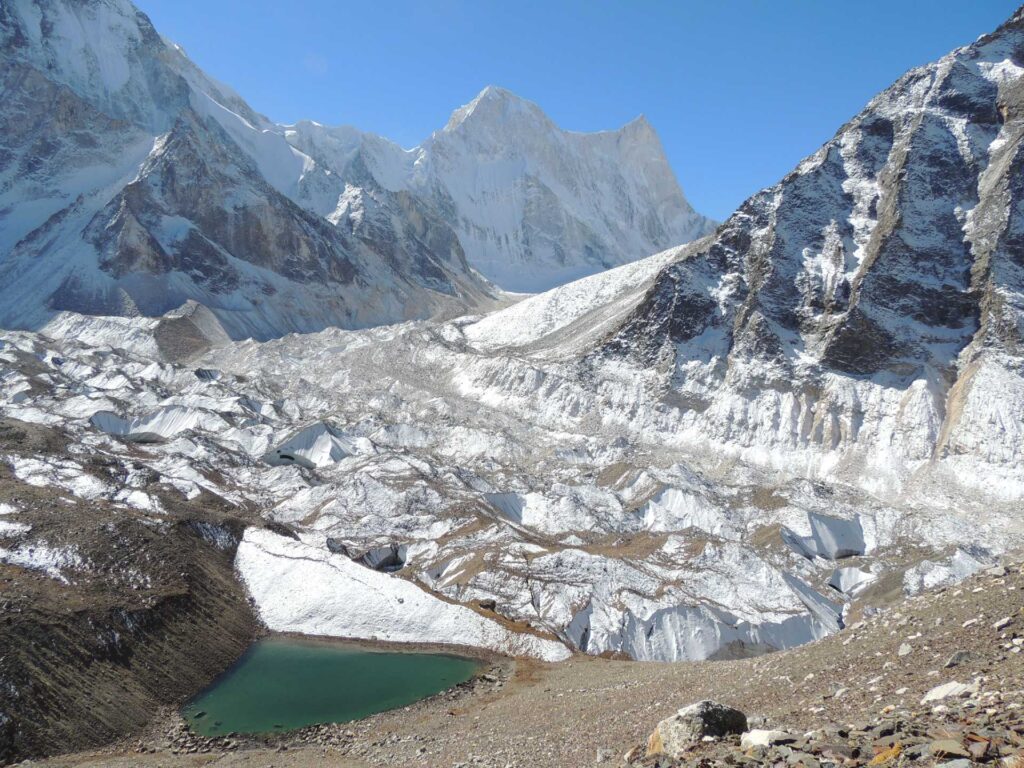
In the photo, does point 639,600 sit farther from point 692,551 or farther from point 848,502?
point 848,502

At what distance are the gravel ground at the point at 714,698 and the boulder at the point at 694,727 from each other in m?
1.05

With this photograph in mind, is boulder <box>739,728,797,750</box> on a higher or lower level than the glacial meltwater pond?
higher

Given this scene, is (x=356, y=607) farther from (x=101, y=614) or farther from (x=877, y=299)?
(x=877, y=299)

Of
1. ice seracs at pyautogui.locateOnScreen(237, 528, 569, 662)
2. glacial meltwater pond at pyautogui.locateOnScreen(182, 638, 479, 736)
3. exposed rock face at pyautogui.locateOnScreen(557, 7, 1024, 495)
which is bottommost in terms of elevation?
glacial meltwater pond at pyautogui.locateOnScreen(182, 638, 479, 736)

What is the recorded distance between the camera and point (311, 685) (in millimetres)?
36625

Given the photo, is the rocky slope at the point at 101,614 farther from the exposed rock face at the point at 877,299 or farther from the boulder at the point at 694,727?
the exposed rock face at the point at 877,299

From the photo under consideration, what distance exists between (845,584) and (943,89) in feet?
341

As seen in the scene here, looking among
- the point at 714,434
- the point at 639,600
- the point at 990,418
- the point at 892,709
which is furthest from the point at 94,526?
the point at 990,418

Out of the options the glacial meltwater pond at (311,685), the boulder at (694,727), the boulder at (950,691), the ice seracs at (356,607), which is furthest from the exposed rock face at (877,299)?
the boulder at (694,727)

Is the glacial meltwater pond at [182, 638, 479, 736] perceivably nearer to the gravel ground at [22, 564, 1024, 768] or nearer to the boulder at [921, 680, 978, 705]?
the gravel ground at [22, 564, 1024, 768]

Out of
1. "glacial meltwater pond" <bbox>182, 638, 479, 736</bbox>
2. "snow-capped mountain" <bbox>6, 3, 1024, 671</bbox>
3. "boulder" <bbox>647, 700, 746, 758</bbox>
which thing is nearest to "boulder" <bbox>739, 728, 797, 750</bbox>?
"boulder" <bbox>647, 700, 746, 758</bbox>

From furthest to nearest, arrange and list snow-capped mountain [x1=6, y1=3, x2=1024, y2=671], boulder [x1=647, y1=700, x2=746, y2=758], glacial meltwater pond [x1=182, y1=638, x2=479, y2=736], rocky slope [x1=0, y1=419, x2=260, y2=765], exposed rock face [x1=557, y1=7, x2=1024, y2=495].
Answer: exposed rock face [x1=557, y1=7, x2=1024, y2=495], snow-capped mountain [x1=6, y1=3, x2=1024, y2=671], glacial meltwater pond [x1=182, y1=638, x2=479, y2=736], rocky slope [x1=0, y1=419, x2=260, y2=765], boulder [x1=647, y1=700, x2=746, y2=758]

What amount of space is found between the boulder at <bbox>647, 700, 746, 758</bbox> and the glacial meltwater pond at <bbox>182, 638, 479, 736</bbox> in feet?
71.7

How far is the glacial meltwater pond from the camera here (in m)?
32.3
